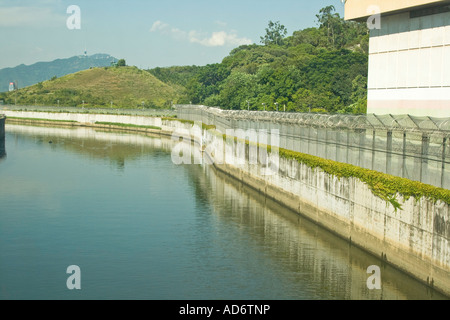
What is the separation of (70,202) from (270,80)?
8613 cm

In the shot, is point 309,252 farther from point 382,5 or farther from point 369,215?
point 382,5

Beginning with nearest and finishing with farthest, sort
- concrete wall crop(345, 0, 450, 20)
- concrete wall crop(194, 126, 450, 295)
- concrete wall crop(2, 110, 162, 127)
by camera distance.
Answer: concrete wall crop(194, 126, 450, 295)
concrete wall crop(345, 0, 450, 20)
concrete wall crop(2, 110, 162, 127)

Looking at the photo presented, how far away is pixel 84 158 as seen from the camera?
86.8 m

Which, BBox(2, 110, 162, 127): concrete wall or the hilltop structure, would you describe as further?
BBox(2, 110, 162, 127): concrete wall

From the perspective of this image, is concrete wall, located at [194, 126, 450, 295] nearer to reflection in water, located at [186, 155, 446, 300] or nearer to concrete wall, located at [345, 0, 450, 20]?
reflection in water, located at [186, 155, 446, 300]

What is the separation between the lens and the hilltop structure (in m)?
40.0

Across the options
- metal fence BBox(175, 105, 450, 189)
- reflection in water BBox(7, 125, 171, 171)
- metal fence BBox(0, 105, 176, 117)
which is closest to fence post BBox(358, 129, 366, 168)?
metal fence BBox(175, 105, 450, 189)

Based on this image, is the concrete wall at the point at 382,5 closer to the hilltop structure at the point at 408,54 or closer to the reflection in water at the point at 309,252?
the hilltop structure at the point at 408,54

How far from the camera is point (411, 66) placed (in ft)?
141

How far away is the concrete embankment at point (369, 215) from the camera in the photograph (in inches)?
1032

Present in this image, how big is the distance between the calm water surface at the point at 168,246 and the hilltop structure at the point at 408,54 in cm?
1085

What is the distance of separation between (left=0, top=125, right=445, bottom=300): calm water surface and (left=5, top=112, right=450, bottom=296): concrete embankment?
78 centimetres

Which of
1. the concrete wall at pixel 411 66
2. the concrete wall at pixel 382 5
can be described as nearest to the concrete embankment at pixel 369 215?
the concrete wall at pixel 411 66

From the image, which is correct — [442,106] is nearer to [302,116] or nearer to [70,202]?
[302,116]
